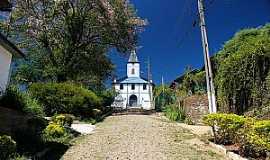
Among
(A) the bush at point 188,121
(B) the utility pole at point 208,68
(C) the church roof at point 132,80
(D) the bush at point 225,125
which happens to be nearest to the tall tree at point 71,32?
(A) the bush at point 188,121

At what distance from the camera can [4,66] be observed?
16219 millimetres

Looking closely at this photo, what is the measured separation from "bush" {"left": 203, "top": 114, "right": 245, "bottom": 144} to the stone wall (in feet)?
29.6

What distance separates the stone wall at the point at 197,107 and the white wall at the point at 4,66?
1207 centimetres

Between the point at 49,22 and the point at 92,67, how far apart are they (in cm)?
553

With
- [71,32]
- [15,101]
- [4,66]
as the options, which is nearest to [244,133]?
[15,101]

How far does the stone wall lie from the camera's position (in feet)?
74.2

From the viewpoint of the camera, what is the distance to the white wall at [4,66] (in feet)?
51.8

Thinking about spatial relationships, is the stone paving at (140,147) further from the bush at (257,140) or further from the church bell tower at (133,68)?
the church bell tower at (133,68)

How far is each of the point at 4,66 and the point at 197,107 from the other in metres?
→ 12.7

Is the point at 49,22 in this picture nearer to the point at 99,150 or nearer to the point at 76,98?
the point at 76,98

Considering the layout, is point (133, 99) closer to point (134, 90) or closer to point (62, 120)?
point (134, 90)

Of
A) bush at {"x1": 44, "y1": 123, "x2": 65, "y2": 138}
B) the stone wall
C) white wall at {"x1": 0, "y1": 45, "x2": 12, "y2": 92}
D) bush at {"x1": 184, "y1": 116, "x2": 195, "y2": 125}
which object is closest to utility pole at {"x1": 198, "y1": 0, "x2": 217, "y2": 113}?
bush at {"x1": 44, "y1": 123, "x2": 65, "y2": 138}

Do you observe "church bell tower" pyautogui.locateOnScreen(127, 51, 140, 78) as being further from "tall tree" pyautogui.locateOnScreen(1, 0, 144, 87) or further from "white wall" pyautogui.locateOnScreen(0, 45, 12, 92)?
"white wall" pyautogui.locateOnScreen(0, 45, 12, 92)

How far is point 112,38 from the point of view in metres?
32.0
